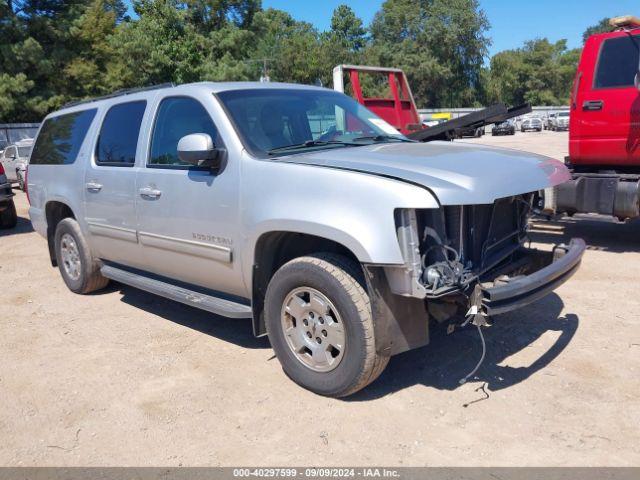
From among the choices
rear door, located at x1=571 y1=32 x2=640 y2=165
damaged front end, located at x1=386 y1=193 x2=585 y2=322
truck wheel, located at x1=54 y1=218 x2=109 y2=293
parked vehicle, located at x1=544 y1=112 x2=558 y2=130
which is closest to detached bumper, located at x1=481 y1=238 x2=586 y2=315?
damaged front end, located at x1=386 y1=193 x2=585 y2=322

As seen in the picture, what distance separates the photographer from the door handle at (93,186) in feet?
17.1

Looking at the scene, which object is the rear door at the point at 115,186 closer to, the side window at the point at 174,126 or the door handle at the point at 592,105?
the side window at the point at 174,126

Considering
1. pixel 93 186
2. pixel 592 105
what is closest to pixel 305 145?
pixel 93 186

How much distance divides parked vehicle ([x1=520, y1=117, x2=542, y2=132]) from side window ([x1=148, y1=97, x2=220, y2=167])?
5177 centimetres

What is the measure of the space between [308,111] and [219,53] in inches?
1243

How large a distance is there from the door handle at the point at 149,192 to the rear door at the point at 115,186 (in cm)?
16

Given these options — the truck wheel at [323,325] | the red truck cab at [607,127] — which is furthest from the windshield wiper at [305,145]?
the red truck cab at [607,127]

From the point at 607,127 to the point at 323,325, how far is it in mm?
4908

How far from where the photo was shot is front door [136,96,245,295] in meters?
3.99

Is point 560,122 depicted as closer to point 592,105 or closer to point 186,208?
point 592,105

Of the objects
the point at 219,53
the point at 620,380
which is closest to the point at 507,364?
the point at 620,380

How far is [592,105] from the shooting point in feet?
22.2

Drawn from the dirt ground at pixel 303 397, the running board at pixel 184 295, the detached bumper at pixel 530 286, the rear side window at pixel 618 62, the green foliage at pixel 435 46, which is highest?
the green foliage at pixel 435 46

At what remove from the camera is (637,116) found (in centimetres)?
644
